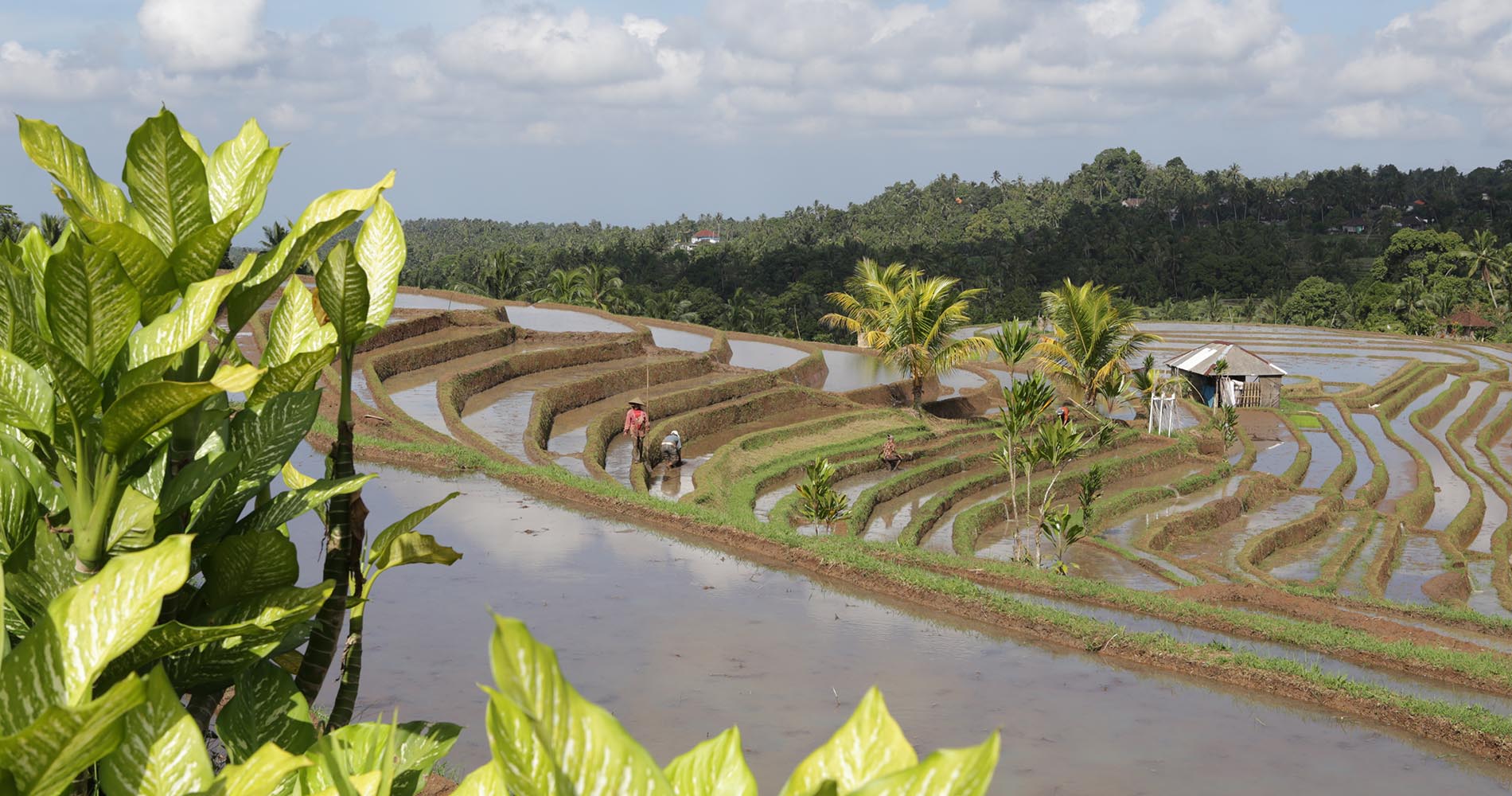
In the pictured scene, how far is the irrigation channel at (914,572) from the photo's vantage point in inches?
285

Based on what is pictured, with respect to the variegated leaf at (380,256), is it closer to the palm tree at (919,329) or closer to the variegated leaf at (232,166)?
the variegated leaf at (232,166)

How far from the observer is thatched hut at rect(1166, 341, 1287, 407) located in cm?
2914

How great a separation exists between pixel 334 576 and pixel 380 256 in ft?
2.01

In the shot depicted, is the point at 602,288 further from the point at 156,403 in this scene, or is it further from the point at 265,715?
the point at 156,403

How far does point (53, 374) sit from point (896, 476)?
642 inches

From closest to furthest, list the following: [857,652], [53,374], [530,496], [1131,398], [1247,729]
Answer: [53,374] < [1247,729] < [857,652] < [530,496] < [1131,398]

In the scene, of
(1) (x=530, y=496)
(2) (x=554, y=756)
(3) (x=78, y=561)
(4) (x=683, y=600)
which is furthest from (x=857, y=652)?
(2) (x=554, y=756)

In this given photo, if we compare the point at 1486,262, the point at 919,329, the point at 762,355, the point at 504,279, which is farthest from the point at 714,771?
the point at 1486,262

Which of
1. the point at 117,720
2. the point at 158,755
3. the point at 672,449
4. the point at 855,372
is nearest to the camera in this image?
the point at 117,720

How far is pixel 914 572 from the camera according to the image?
10.3m

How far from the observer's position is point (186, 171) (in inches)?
73.6

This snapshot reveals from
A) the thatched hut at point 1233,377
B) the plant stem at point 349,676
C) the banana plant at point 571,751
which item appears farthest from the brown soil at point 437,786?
the thatched hut at point 1233,377

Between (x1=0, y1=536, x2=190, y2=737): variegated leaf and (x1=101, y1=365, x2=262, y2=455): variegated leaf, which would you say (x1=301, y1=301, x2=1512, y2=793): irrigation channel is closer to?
(x1=101, y1=365, x2=262, y2=455): variegated leaf

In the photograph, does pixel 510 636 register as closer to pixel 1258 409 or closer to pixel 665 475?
pixel 665 475
